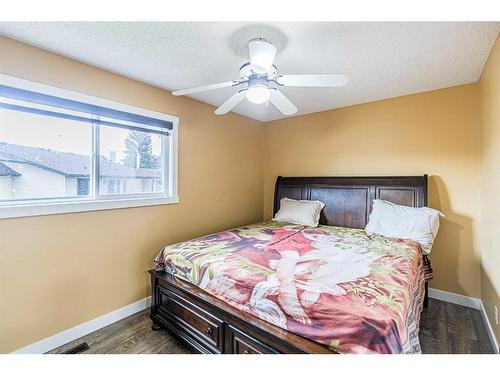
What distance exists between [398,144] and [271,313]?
262cm

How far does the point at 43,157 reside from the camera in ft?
6.44

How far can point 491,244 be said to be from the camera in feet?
6.53

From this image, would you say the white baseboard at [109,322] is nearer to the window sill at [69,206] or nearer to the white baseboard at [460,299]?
the white baseboard at [460,299]

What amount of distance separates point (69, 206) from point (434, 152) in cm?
370

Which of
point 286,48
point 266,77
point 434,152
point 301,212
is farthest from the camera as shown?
point 301,212

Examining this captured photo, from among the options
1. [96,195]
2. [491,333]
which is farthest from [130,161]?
[491,333]

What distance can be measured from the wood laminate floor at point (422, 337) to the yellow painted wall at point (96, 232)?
22 cm

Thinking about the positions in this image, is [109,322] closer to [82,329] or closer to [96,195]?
[82,329]

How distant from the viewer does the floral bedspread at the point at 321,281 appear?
3.70 feet

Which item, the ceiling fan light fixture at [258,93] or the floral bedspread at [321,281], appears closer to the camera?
the floral bedspread at [321,281]

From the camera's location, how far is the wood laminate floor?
6.02 ft

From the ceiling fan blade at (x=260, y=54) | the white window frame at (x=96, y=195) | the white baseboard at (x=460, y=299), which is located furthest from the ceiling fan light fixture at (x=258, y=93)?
the white baseboard at (x=460, y=299)

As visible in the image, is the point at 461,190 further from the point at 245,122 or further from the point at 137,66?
the point at 137,66

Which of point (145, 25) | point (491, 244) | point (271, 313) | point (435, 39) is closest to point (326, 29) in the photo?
point (435, 39)
